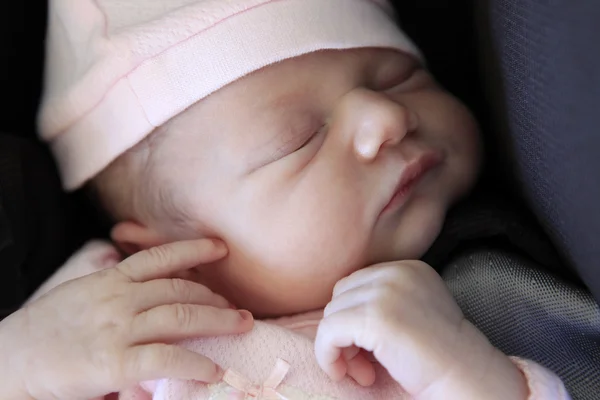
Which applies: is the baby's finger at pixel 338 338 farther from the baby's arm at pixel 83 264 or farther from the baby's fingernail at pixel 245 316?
the baby's arm at pixel 83 264

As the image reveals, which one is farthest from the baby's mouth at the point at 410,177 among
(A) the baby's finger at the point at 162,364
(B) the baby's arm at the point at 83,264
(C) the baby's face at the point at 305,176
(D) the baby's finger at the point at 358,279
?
(B) the baby's arm at the point at 83,264

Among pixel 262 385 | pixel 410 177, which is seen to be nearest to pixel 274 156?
pixel 410 177

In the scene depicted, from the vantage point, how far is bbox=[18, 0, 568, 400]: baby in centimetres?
89

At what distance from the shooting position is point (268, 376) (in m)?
0.88

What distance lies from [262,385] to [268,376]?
0.07 ft

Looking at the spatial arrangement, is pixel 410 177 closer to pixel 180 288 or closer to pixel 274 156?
pixel 274 156

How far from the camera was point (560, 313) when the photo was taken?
882mm

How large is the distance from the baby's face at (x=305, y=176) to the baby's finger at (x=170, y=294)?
Result: 0.07 m

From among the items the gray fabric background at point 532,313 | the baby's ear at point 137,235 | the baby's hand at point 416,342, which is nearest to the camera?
the baby's hand at point 416,342

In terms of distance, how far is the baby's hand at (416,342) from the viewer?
30.0 inches

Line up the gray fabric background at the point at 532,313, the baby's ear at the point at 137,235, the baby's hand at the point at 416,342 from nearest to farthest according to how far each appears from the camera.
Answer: the baby's hand at the point at 416,342 → the gray fabric background at the point at 532,313 → the baby's ear at the point at 137,235

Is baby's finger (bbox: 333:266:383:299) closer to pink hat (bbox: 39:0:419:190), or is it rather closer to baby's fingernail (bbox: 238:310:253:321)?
baby's fingernail (bbox: 238:310:253:321)

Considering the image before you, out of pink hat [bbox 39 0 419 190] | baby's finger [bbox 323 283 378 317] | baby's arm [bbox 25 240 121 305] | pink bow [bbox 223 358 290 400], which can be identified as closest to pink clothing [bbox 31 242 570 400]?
pink bow [bbox 223 358 290 400]

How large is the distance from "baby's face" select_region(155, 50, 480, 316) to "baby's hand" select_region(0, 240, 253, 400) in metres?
0.10
